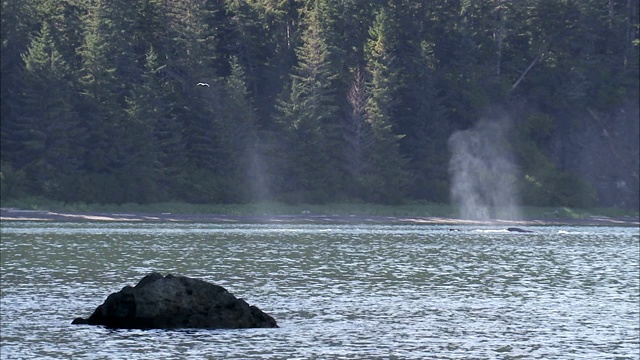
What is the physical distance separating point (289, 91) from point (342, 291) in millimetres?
80852

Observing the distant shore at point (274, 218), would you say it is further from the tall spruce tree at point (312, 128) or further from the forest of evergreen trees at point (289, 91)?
the tall spruce tree at point (312, 128)

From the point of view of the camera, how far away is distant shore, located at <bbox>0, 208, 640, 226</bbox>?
102875 mm

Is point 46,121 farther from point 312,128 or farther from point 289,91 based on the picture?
point 289,91

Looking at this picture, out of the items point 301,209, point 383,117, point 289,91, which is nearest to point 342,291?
point 301,209

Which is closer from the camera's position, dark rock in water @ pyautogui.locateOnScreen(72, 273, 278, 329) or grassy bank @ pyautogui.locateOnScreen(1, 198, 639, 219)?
dark rock in water @ pyautogui.locateOnScreen(72, 273, 278, 329)

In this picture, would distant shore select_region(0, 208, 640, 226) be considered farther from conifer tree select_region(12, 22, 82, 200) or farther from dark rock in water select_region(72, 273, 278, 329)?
dark rock in water select_region(72, 273, 278, 329)

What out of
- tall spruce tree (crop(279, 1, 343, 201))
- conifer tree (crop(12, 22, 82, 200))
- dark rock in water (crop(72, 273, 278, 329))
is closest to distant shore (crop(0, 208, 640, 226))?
tall spruce tree (crop(279, 1, 343, 201))

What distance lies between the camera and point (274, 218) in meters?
118

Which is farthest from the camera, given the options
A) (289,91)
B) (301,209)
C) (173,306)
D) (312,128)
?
(289,91)

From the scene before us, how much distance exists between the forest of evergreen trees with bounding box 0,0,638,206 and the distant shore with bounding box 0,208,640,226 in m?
3.08

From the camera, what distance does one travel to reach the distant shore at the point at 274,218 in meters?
103

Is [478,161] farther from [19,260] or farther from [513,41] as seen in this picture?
[19,260]

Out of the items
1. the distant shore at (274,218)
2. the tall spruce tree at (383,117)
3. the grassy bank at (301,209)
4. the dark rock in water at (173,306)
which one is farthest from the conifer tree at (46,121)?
the dark rock in water at (173,306)

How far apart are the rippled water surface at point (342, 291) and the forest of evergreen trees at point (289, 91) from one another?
19.0 m
